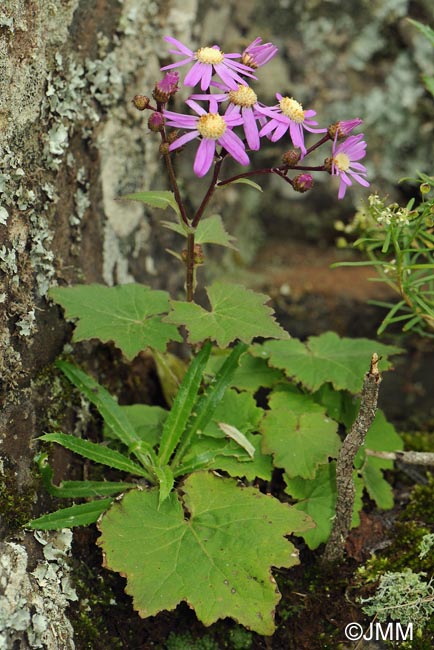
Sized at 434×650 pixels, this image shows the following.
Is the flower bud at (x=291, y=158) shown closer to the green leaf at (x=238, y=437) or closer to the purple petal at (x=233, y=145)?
the purple petal at (x=233, y=145)

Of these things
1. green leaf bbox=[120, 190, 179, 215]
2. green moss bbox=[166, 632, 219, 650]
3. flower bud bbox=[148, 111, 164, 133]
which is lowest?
green moss bbox=[166, 632, 219, 650]

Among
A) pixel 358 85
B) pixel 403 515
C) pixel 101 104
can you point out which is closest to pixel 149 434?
pixel 403 515

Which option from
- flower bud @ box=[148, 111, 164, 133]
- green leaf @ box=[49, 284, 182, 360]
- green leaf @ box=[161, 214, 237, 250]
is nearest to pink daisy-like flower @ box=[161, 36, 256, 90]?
flower bud @ box=[148, 111, 164, 133]

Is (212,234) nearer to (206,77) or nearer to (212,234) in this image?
(212,234)

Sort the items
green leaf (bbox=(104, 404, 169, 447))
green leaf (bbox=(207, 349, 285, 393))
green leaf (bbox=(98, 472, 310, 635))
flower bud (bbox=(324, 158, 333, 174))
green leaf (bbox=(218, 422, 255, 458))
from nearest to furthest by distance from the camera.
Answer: green leaf (bbox=(98, 472, 310, 635)) → flower bud (bbox=(324, 158, 333, 174)) → green leaf (bbox=(218, 422, 255, 458)) → green leaf (bbox=(104, 404, 169, 447)) → green leaf (bbox=(207, 349, 285, 393))

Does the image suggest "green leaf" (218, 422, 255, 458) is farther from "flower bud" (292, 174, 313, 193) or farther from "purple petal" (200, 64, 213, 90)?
"purple petal" (200, 64, 213, 90)

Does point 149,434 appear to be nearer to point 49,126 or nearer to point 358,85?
point 49,126
